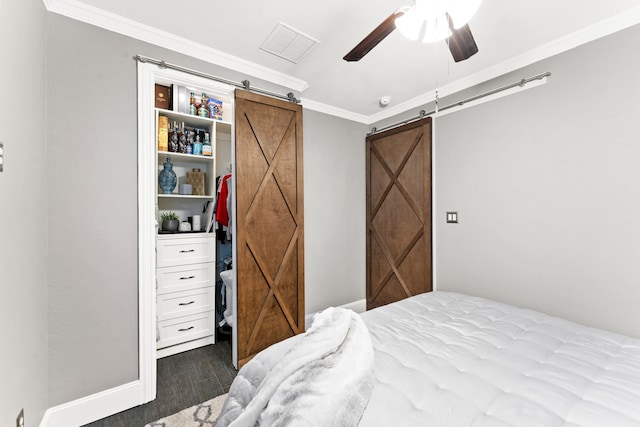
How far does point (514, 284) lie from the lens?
2.25 meters

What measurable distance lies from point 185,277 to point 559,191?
336 cm

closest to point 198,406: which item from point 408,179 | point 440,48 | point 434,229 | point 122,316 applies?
point 122,316

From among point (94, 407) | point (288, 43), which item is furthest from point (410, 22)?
point (94, 407)

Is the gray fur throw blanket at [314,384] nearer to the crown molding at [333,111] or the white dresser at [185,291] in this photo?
the white dresser at [185,291]

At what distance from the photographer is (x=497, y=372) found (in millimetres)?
1057

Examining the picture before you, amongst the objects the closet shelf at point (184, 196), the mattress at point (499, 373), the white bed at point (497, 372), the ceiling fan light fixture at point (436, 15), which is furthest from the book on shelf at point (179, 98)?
the mattress at point (499, 373)

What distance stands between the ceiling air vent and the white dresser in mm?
1883

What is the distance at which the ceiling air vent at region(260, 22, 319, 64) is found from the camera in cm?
194

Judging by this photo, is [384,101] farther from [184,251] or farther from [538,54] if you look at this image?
[184,251]

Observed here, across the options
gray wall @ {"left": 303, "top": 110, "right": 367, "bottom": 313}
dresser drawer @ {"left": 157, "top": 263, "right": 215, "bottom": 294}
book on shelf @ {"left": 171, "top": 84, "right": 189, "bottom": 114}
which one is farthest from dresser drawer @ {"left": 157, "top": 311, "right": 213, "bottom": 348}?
book on shelf @ {"left": 171, "top": 84, "right": 189, "bottom": 114}

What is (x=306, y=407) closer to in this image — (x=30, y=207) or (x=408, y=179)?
(x=30, y=207)

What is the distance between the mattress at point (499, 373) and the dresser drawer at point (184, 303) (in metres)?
1.91

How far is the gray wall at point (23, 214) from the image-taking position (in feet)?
3.56

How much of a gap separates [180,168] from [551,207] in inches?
142
